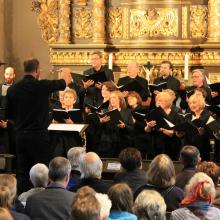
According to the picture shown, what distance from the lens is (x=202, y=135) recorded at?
26.3ft

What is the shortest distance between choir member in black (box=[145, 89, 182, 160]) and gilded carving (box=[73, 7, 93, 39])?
3504 millimetres

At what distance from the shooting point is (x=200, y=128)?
309 inches

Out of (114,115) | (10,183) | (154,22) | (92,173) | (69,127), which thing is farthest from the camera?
(154,22)

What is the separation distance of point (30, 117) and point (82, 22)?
495 centimetres

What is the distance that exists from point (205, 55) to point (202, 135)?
2841 mm

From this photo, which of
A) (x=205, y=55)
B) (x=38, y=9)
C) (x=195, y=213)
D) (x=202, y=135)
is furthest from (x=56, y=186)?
(x=38, y=9)

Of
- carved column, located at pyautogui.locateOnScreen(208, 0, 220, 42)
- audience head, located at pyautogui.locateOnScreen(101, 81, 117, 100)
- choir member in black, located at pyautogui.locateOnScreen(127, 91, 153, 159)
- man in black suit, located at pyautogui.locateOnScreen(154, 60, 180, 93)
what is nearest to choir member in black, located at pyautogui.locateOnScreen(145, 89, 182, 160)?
choir member in black, located at pyautogui.locateOnScreen(127, 91, 153, 159)

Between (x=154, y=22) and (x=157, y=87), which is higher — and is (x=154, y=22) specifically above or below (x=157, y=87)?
above

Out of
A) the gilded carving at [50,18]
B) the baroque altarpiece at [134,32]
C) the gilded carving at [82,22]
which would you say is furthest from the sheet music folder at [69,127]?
the gilded carving at [50,18]

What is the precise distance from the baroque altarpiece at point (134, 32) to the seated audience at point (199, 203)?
639cm

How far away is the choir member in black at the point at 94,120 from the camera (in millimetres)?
8586

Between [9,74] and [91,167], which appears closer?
[91,167]

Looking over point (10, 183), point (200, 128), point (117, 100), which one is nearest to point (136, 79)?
point (117, 100)

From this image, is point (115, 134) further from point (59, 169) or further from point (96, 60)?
point (59, 169)
